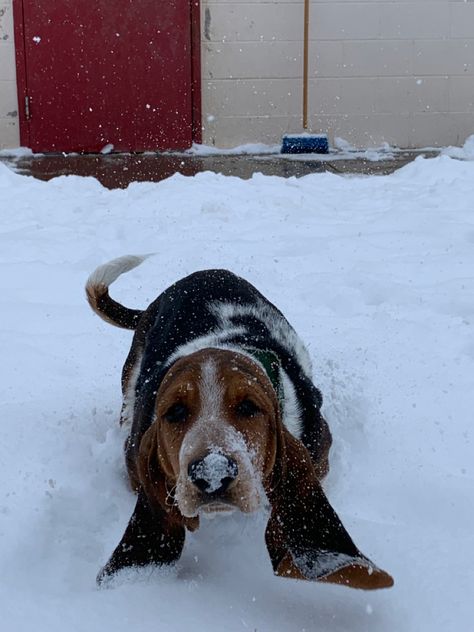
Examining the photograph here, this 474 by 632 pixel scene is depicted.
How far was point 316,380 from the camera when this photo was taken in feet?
12.9

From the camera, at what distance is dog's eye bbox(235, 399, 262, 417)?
2.49 m

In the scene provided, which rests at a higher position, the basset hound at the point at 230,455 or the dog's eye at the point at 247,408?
the dog's eye at the point at 247,408

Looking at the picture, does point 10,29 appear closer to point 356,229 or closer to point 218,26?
point 218,26

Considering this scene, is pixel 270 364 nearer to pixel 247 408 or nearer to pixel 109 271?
pixel 247 408

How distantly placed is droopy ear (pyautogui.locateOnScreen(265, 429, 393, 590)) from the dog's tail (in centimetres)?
150

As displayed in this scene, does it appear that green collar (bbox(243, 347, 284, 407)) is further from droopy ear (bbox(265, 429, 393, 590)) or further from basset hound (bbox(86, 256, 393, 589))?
droopy ear (bbox(265, 429, 393, 590))

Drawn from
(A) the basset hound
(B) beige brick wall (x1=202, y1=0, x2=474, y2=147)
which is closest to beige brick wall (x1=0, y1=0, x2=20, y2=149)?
(B) beige brick wall (x1=202, y1=0, x2=474, y2=147)

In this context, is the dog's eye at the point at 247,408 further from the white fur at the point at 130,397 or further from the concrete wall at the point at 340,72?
the concrete wall at the point at 340,72

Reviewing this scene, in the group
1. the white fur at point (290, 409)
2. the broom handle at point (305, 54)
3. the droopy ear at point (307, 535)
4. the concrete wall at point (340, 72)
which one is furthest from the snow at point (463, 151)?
the droopy ear at point (307, 535)

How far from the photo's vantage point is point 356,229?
637 cm

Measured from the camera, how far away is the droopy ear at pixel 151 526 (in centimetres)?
255

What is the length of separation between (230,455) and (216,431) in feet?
0.32

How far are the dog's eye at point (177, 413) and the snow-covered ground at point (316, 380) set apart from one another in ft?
1.27

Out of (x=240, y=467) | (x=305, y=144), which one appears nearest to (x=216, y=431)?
(x=240, y=467)
